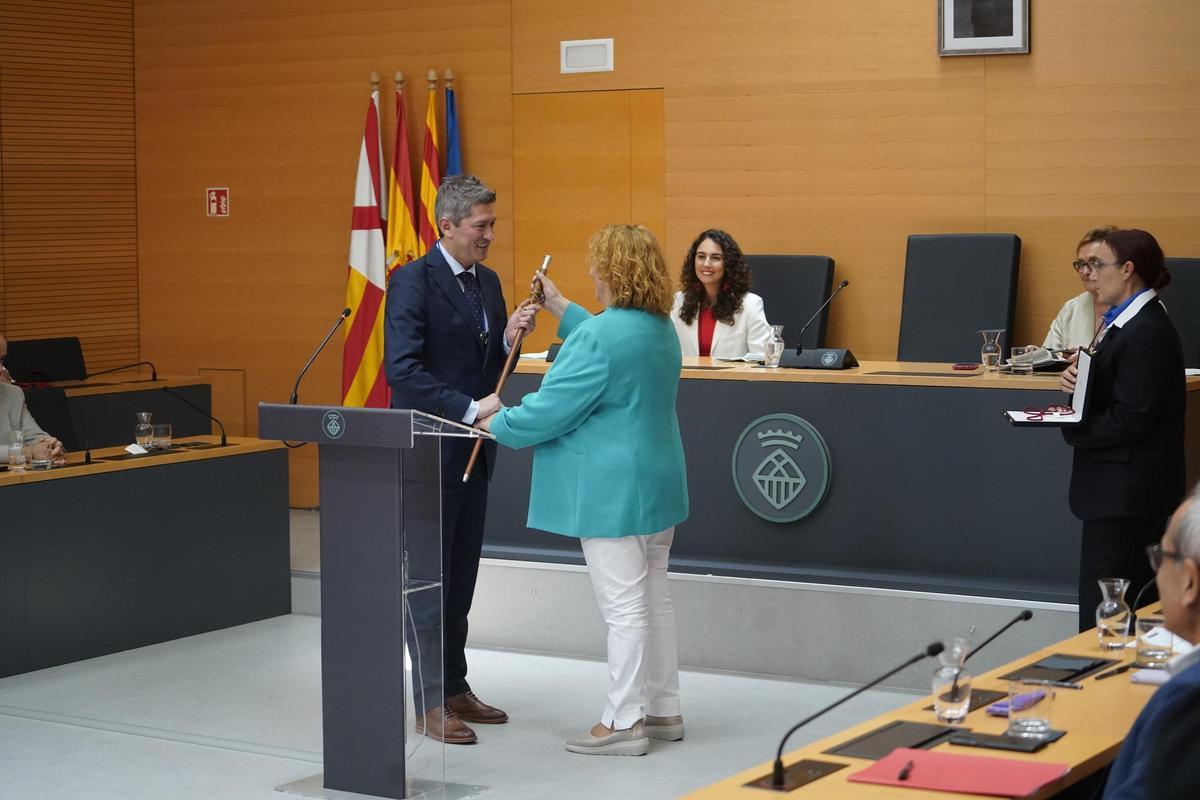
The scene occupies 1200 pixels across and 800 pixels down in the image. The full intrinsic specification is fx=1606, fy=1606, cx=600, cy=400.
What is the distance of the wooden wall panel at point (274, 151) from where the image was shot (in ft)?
28.9

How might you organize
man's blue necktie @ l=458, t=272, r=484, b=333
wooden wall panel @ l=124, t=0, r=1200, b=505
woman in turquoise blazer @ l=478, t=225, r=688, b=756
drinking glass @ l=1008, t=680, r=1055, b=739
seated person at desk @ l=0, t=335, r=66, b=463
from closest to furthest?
drinking glass @ l=1008, t=680, r=1055, b=739 < woman in turquoise blazer @ l=478, t=225, r=688, b=756 < man's blue necktie @ l=458, t=272, r=484, b=333 < seated person at desk @ l=0, t=335, r=66, b=463 < wooden wall panel @ l=124, t=0, r=1200, b=505

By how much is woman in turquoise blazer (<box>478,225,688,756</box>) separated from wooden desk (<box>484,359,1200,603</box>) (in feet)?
3.87

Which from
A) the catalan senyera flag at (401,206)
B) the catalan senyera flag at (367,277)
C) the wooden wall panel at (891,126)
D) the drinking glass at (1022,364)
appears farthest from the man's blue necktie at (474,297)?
the catalan senyera flag at (367,277)

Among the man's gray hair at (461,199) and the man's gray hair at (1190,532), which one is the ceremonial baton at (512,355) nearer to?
the man's gray hair at (461,199)

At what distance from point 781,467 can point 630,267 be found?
5.02ft

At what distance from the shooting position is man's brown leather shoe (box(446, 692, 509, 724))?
5223mm

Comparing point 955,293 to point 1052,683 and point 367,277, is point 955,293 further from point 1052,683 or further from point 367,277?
point 1052,683

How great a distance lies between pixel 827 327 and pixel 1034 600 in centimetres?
277

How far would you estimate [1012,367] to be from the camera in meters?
5.75


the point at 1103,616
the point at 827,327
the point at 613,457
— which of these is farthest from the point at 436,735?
the point at 827,327

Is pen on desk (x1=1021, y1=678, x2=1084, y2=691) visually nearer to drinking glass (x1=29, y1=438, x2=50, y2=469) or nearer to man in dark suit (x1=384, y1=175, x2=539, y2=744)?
man in dark suit (x1=384, y1=175, x2=539, y2=744)

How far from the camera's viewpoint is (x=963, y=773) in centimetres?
255

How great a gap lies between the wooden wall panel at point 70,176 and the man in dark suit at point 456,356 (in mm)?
5091

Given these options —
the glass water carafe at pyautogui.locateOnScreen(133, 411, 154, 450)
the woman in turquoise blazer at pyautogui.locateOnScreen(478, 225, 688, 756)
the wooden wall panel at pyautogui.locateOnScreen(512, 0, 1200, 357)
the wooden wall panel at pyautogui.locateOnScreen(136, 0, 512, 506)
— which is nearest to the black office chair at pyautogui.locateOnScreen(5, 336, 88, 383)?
the wooden wall panel at pyautogui.locateOnScreen(136, 0, 512, 506)
